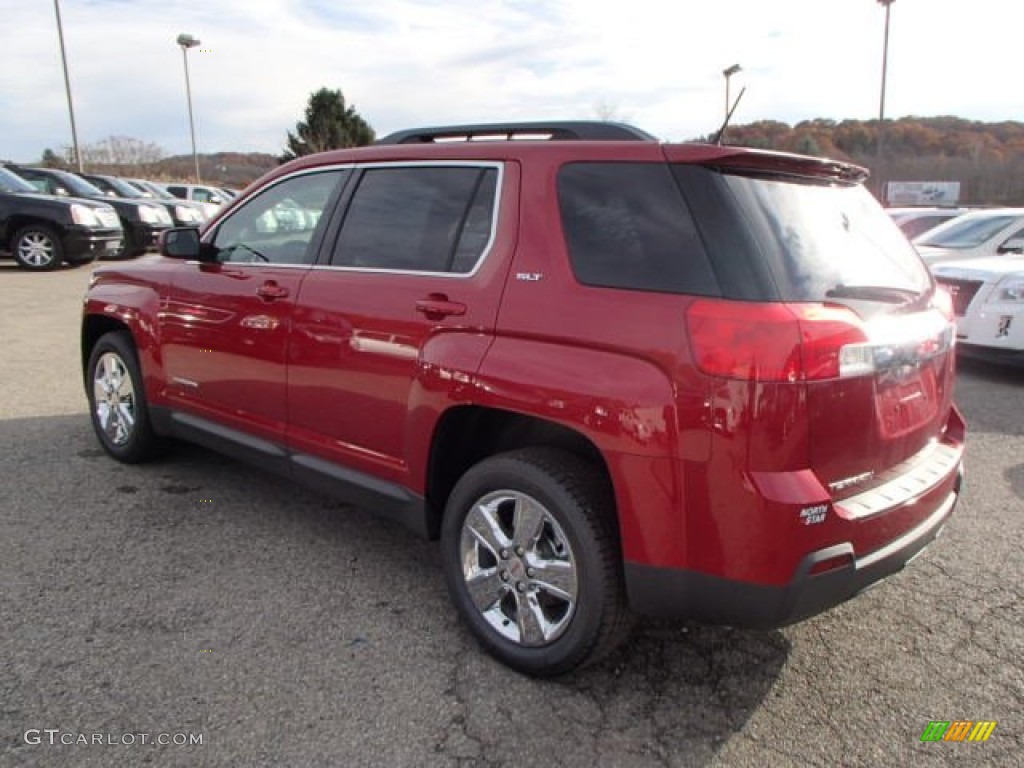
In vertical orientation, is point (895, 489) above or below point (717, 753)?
→ above

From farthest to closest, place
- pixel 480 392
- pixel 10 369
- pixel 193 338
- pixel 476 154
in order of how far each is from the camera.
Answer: pixel 10 369, pixel 193 338, pixel 476 154, pixel 480 392

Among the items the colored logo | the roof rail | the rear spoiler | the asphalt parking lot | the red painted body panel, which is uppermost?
the roof rail

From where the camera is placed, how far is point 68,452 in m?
4.86

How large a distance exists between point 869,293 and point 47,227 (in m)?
15.1

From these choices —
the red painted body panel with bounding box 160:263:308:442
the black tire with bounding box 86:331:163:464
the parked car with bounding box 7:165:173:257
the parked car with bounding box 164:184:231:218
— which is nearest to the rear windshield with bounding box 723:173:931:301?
the red painted body panel with bounding box 160:263:308:442

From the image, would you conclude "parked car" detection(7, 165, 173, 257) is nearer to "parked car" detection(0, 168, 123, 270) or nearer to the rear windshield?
"parked car" detection(0, 168, 123, 270)

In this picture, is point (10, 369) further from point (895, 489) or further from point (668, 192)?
point (895, 489)

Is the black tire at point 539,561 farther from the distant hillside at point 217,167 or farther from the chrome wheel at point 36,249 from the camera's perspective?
the distant hillside at point 217,167

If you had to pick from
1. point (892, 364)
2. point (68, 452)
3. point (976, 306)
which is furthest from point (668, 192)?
point (976, 306)

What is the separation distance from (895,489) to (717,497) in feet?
2.27

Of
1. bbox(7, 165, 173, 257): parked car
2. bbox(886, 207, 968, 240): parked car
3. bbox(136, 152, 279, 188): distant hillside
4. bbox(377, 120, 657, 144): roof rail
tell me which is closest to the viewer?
bbox(377, 120, 657, 144): roof rail

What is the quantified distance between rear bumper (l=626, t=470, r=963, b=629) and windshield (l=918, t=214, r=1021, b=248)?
26.2 ft

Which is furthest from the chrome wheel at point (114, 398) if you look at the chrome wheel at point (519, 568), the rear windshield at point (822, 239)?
the rear windshield at point (822, 239)

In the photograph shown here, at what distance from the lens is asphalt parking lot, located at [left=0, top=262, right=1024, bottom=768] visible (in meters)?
2.37
